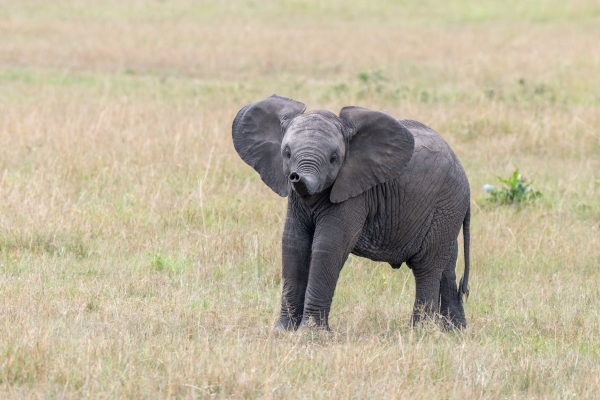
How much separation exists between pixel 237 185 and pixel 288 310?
13.6ft

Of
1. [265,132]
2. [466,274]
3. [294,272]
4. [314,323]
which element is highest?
[265,132]

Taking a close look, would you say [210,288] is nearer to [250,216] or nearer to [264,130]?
[264,130]

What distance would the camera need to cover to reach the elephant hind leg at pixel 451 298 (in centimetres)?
736

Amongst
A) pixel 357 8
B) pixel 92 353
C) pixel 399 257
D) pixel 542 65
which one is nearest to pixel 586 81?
pixel 542 65

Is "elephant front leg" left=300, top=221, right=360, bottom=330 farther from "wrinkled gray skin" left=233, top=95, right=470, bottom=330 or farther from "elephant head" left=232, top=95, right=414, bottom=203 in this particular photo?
"elephant head" left=232, top=95, right=414, bottom=203

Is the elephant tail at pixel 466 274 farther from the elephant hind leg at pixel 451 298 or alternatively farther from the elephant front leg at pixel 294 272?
the elephant front leg at pixel 294 272

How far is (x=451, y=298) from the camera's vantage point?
7.44m

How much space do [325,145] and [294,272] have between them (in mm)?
1011

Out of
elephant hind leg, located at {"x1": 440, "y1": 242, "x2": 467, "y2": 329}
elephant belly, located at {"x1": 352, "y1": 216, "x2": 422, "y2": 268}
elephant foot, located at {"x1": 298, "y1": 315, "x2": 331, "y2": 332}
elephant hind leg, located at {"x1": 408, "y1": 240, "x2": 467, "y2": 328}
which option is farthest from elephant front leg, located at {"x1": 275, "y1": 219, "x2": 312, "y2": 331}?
elephant hind leg, located at {"x1": 440, "y1": 242, "x2": 467, "y2": 329}

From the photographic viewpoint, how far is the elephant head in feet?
19.8

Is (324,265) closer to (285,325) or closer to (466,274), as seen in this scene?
(285,325)

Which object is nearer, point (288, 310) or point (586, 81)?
point (288, 310)

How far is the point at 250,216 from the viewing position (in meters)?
9.63

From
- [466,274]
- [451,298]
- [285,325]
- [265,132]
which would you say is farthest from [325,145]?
[451,298]
